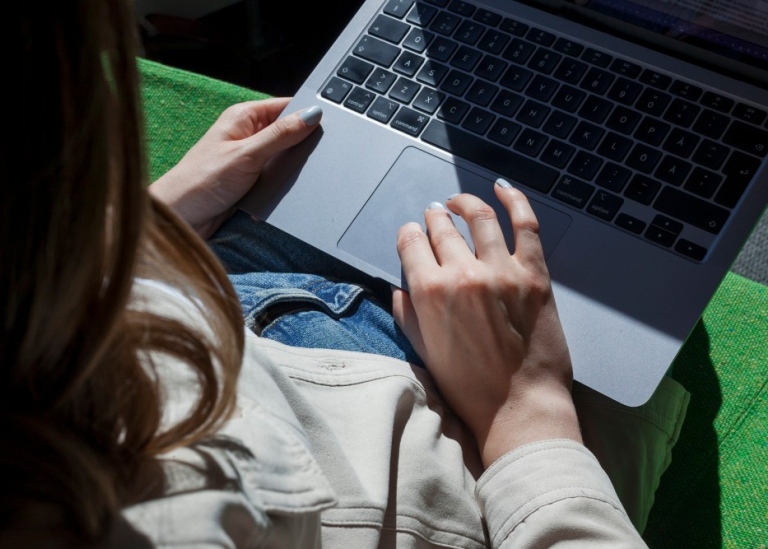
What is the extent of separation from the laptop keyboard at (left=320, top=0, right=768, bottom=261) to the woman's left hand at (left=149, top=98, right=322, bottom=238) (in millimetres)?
75

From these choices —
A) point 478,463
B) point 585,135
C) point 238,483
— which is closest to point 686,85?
point 585,135

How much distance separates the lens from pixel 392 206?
74 centimetres

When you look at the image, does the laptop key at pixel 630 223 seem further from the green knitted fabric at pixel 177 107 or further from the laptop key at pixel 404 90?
the green knitted fabric at pixel 177 107

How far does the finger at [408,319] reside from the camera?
68cm

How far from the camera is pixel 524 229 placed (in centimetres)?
66

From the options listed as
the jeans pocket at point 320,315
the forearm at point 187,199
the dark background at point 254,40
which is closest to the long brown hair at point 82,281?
the jeans pocket at point 320,315

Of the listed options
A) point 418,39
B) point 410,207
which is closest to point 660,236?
point 410,207

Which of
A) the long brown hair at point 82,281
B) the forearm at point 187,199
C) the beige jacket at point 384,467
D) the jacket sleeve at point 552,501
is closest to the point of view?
the long brown hair at point 82,281

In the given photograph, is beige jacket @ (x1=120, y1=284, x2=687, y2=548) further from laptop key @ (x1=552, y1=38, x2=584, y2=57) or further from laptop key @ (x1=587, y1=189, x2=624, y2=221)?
laptop key @ (x1=552, y1=38, x2=584, y2=57)

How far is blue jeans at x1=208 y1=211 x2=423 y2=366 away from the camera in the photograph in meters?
0.68

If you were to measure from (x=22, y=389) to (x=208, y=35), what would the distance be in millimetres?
1209

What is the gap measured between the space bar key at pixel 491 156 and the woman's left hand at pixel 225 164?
123 millimetres

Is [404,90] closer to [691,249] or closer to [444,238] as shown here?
[444,238]

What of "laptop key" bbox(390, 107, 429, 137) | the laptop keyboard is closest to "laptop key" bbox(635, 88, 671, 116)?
the laptop keyboard
